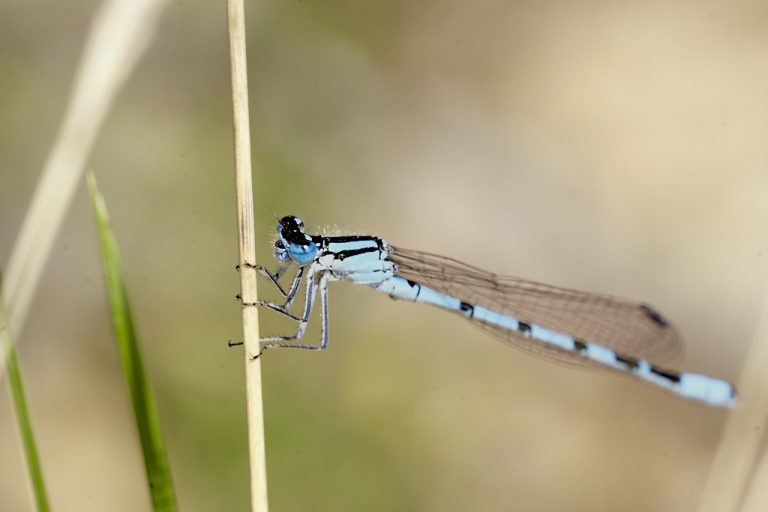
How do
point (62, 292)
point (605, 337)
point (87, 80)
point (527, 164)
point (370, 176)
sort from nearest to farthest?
point (87, 80) < point (605, 337) < point (62, 292) < point (370, 176) < point (527, 164)

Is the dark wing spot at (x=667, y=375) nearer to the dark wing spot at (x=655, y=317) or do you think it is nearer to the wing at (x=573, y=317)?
the wing at (x=573, y=317)

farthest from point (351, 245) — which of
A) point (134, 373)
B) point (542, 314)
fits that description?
point (134, 373)

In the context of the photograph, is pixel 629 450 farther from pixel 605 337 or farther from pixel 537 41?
pixel 537 41

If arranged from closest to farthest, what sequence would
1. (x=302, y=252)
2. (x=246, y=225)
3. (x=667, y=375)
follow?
(x=246, y=225) < (x=302, y=252) < (x=667, y=375)

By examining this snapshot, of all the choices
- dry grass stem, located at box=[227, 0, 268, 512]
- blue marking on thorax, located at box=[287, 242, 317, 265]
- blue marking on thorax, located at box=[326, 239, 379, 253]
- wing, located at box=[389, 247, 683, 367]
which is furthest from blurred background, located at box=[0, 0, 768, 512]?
dry grass stem, located at box=[227, 0, 268, 512]

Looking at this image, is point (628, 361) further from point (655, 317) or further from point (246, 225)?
point (246, 225)

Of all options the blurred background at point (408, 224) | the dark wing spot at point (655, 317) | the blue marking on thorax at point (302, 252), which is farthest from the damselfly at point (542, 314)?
the blurred background at point (408, 224)

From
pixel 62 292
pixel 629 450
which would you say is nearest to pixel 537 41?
pixel 629 450
